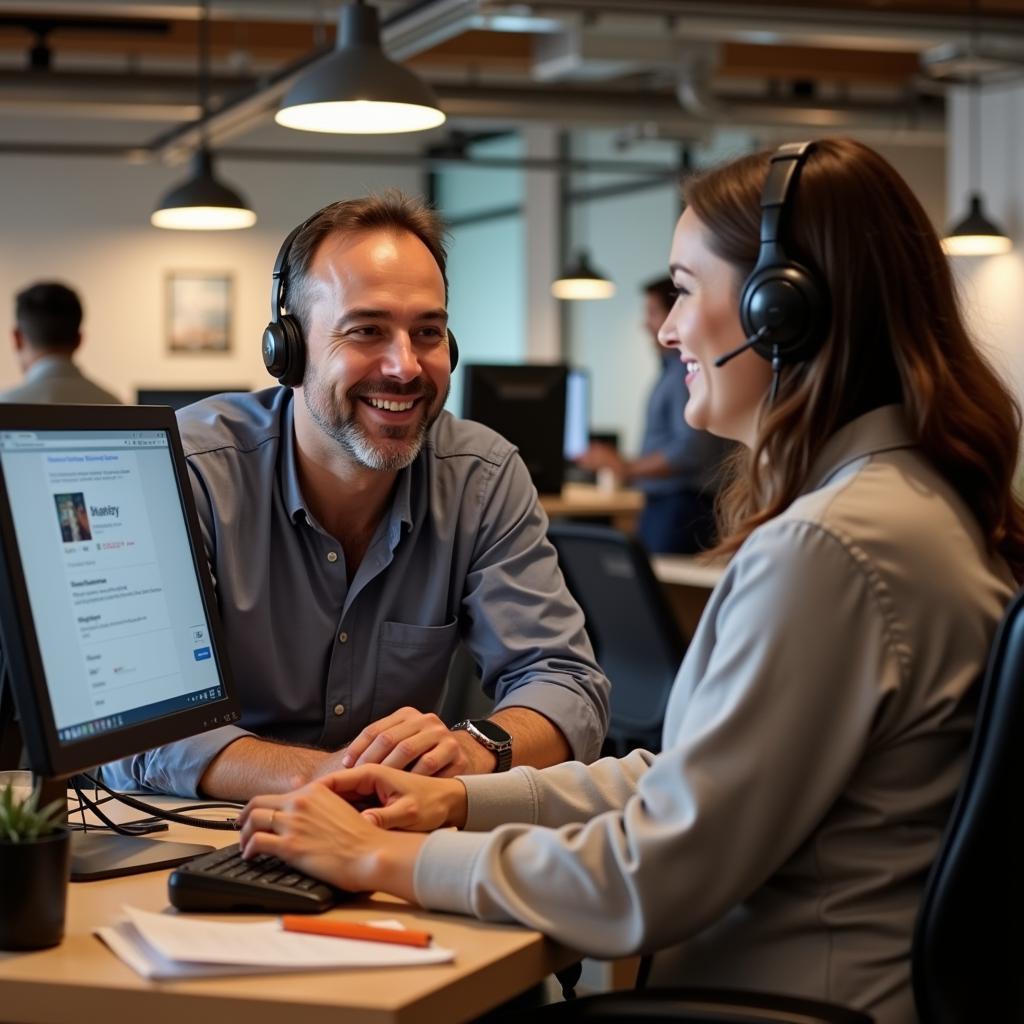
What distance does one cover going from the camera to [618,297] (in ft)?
36.5

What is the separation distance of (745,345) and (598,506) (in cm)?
508

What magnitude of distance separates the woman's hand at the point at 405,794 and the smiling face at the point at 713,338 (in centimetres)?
49

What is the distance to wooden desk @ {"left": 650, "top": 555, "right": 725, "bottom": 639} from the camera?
15.8ft

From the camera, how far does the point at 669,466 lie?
691 centimetres

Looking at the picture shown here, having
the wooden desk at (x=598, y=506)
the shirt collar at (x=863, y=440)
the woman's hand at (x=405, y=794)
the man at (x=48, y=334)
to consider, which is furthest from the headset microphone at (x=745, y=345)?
the wooden desk at (x=598, y=506)

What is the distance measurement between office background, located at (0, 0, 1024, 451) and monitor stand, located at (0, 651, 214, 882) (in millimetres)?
5072

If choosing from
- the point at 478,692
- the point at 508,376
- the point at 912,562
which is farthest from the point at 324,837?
the point at 508,376

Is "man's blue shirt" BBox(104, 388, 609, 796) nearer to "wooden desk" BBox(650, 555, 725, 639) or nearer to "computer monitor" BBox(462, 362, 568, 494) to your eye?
"wooden desk" BBox(650, 555, 725, 639)

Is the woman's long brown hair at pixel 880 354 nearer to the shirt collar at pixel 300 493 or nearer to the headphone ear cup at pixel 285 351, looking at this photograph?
the shirt collar at pixel 300 493

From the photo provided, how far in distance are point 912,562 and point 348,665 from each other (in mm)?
983

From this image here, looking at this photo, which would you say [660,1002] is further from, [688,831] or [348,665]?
[348,665]

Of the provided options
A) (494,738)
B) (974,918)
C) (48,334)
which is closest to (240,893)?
(494,738)

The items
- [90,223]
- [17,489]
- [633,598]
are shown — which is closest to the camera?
[17,489]

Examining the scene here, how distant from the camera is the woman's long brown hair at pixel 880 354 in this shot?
4.73ft
